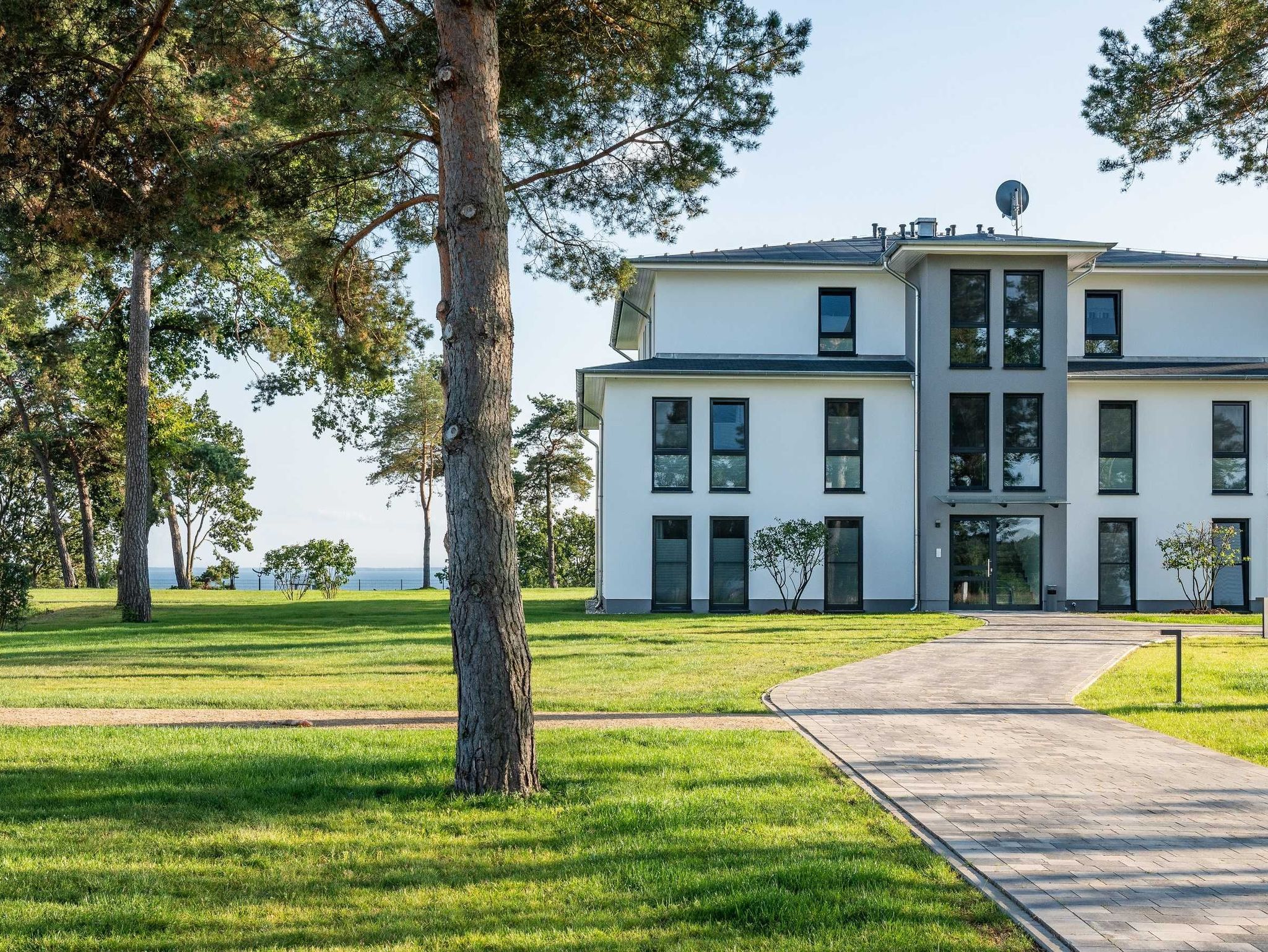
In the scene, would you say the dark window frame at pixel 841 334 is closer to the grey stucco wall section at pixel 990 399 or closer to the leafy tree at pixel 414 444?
the grey stucco wall section at pixel 990 399

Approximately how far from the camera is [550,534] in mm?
49625

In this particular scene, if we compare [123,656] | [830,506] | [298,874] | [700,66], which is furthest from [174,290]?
[298,874]

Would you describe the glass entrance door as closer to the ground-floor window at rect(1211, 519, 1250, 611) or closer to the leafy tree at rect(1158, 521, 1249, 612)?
the leafy tree at rect(1158, 521, 1249, 612)

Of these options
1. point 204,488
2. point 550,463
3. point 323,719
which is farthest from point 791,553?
point 204,488

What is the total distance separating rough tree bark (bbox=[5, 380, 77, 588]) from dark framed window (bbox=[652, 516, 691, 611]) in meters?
27.6

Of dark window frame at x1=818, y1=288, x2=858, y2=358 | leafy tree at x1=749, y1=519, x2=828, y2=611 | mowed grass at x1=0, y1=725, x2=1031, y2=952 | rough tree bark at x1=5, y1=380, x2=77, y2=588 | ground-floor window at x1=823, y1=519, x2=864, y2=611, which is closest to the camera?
mowed grass at x1=0, y1=725, x2=1031, y2=952

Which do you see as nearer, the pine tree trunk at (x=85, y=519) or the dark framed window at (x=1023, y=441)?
the dark framed window at (x=1023, y=441)

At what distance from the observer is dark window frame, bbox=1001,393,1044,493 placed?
82.8 feet

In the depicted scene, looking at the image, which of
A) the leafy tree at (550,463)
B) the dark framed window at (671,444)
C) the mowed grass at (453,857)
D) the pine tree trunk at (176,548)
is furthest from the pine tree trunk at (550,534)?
the mowed grass at (453,857)

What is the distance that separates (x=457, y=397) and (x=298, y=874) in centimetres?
296

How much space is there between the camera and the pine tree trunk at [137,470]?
23.0m

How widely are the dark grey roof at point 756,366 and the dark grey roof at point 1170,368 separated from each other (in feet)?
14.8

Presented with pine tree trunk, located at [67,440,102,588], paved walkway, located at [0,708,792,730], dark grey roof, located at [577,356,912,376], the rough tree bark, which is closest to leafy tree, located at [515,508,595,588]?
pine tree trunk, located at [67,440,102,588]

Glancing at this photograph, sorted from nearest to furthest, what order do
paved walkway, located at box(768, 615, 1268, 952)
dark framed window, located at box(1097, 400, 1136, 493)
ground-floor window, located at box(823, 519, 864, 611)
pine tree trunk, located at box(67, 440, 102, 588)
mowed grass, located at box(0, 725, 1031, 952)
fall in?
1. mowed grass, located at box(0, 725, 1031, 952)
2. paved walkway, located at box(768, 615, 1268, 952)
3. ground-floor window, located at box(823, 519, 864, 611)
4. dark framed window, located at box(1097, 400, 1136, 493)
5. pine tree trunk, located at box(67, 440, 102, 588)
